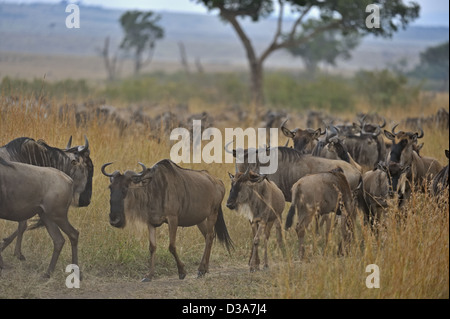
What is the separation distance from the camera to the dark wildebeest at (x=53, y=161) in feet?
23.4

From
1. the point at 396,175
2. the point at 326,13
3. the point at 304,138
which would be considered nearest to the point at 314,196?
the point at 396,175

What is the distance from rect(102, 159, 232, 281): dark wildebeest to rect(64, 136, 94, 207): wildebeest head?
2.05 ft

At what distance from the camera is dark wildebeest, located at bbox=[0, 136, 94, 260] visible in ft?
23.4

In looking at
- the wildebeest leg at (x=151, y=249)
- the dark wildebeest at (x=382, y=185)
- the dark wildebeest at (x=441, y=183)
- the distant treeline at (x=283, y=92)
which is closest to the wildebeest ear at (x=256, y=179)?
the wildebeest leg at (x=151, y=249)

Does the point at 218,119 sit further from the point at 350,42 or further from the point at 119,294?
the point at 350,42

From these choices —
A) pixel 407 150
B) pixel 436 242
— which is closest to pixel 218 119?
pixel 407 150

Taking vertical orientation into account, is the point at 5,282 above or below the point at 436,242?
below

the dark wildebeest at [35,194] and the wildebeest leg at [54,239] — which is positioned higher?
the dark wildebeest at [35,194]

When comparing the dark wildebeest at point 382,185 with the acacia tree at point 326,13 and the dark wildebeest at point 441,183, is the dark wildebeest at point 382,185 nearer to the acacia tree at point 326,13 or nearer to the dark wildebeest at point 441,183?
the dark wildebeest at point 441,183

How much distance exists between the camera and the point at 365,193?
8172 millimetres

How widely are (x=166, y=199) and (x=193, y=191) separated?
30cm

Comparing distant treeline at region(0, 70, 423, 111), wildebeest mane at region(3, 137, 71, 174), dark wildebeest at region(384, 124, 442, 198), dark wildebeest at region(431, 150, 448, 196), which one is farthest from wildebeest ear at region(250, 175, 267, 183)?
distant treeline at region(0, 70, 423, 111)

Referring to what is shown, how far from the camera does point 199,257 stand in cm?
775
